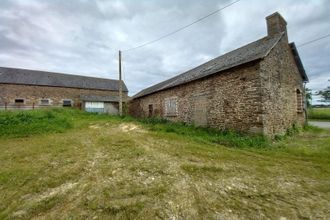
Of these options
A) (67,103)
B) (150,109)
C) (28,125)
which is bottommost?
(28,125)

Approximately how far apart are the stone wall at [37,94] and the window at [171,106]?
15.5m

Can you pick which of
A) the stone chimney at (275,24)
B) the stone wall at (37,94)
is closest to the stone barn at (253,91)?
the stone chimney at (275,24)

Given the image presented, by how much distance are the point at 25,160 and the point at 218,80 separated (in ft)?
28.7

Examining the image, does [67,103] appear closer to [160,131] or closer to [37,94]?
[37,94]

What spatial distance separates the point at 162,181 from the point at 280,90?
859cm

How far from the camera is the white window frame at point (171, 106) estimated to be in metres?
13.3

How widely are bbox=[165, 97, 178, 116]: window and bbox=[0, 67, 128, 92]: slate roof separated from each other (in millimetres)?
16362

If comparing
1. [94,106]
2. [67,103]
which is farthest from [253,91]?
[67,103]

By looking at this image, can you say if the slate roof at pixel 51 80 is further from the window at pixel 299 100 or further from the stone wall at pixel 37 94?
the window at pixel 299 100

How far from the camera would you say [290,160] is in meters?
5.43

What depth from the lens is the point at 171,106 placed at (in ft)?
45.3

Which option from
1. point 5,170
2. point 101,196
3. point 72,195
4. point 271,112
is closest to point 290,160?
point 271,112

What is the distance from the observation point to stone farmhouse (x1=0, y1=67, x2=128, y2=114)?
2109 centimetres

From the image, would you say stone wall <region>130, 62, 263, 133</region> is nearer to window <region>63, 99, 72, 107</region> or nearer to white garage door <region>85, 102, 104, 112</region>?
white garage door <region>85, 102, 104, 112</region>
